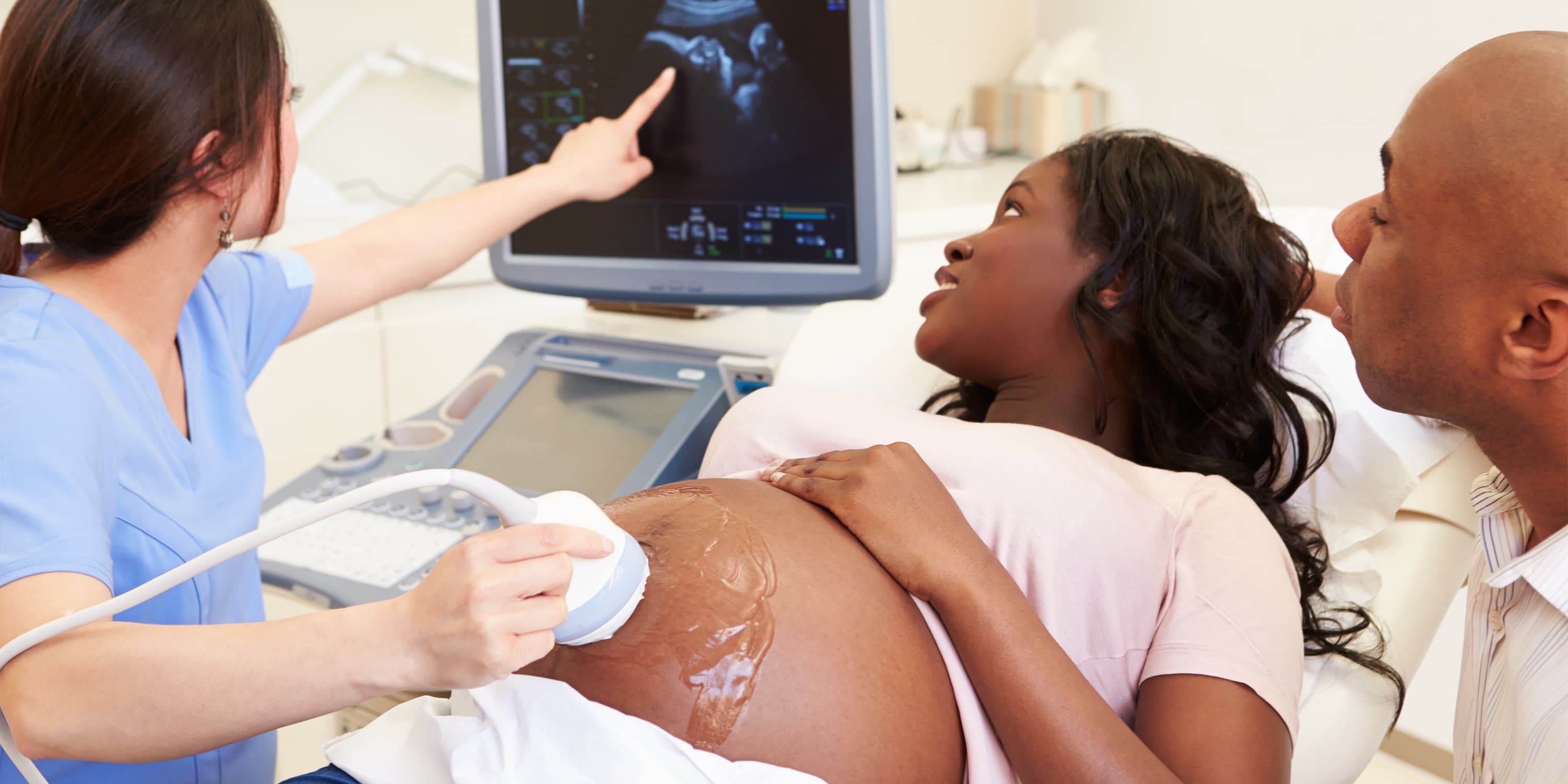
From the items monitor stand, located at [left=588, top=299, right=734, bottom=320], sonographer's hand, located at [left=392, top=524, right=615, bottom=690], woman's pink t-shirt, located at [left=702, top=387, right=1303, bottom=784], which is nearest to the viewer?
sonographer's hand, located at [left=392, top=524, right=615, bottom=690]

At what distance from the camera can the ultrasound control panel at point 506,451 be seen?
144cm

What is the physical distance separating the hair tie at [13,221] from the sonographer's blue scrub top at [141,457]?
5 cm

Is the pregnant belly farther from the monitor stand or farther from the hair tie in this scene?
the monitor stand

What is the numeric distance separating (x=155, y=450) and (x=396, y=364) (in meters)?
1.50

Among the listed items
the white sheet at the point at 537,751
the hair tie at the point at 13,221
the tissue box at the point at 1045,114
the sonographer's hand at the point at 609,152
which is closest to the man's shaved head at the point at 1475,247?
the white sheet at the point at 537,751

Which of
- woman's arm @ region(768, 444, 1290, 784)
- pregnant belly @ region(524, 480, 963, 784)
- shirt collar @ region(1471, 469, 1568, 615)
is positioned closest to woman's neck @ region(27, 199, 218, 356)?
pregnant belly @ region(524, 480, 963, 784)

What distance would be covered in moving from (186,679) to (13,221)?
0.47 meters

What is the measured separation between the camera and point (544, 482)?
1.57 meters

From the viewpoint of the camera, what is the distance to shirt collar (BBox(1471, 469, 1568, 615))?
2.78ft

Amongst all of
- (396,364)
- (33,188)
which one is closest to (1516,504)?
(33,188)

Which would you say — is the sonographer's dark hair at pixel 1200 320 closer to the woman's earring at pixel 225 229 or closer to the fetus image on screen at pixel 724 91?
the fetus image on screen at pixel 724 91

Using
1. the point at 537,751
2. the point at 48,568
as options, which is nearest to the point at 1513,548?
the point at 537,751

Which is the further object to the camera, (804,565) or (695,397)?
(695,397)

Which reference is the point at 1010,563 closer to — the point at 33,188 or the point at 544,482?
the point at 544,482
